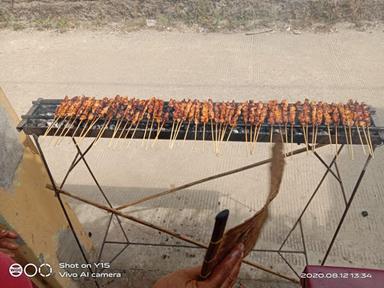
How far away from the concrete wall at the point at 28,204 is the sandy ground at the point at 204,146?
1.39m

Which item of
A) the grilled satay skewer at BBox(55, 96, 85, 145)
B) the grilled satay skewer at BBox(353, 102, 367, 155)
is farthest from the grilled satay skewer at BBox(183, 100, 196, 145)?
the grilled satay skewer at BBox(353, 102, 367, 155)

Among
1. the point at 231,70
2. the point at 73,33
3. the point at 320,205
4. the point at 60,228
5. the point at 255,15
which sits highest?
the point at 255,15

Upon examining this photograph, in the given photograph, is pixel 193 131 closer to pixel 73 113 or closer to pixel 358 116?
pixel 73 113

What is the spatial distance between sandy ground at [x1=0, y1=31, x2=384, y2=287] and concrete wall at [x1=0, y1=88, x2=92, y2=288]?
1.39 metres

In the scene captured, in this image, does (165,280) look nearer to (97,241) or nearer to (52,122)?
(52,122)

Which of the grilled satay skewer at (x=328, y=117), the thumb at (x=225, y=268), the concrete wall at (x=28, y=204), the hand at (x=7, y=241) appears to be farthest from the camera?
the grilled satay skewer at (x=328, y=117)

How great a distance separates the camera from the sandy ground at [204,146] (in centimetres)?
623

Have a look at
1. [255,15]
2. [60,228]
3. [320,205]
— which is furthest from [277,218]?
[255,15]

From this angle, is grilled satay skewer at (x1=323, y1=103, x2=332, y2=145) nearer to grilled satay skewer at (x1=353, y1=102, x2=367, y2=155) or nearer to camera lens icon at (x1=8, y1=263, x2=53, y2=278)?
grilled satay skewer at (x1=353, y1=102, x2=367, y2=155)

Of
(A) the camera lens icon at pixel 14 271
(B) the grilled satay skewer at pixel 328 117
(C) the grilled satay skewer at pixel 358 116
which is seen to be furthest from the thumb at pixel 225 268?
(C) the grilled satay skewer at pixel 358 116

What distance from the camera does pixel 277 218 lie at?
6.61 m

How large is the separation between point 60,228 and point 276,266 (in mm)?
3608

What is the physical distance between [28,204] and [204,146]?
15.4ft

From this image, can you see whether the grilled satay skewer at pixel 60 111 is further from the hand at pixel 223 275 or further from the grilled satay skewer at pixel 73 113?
the hand at pixel 223 275
